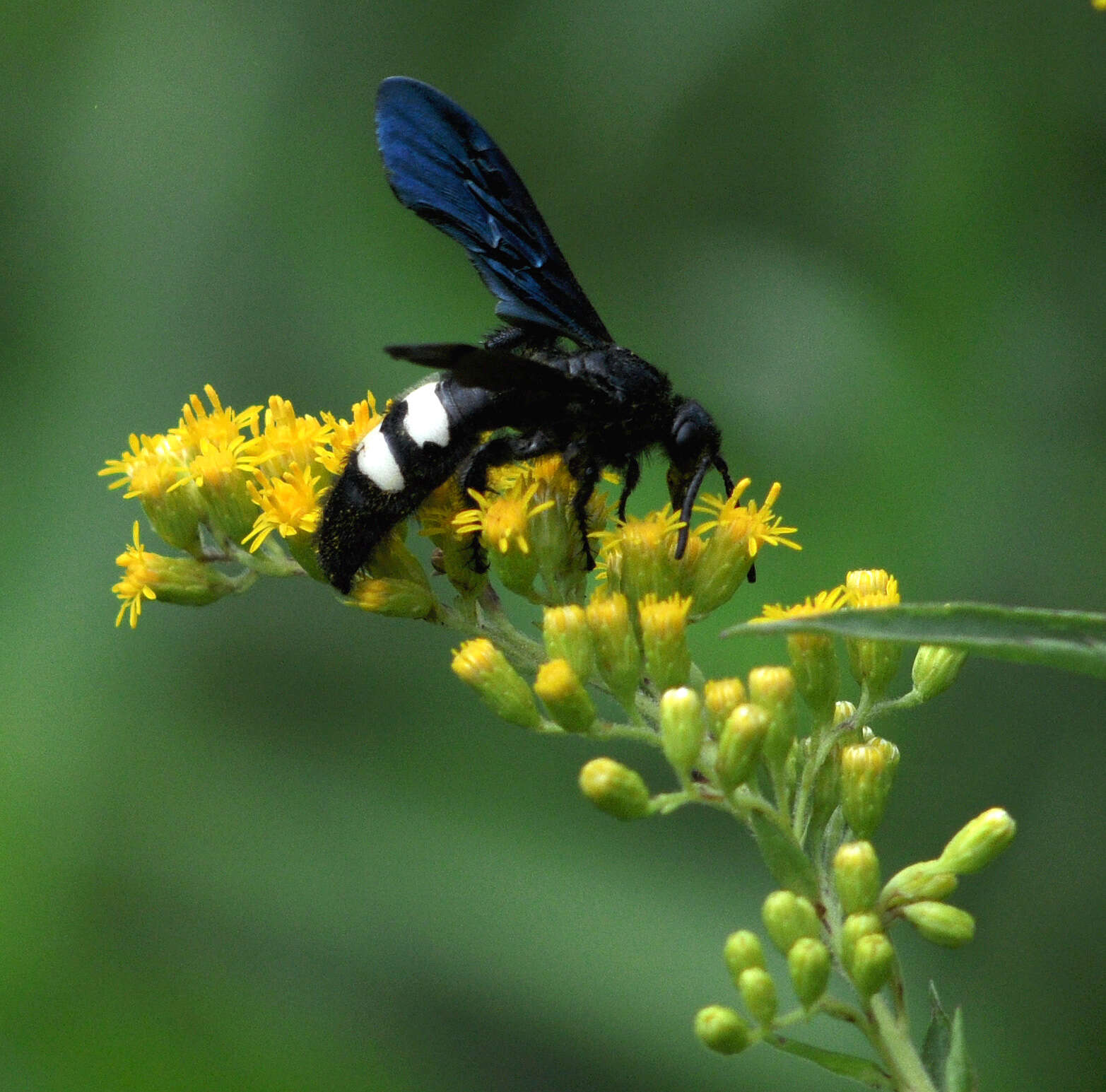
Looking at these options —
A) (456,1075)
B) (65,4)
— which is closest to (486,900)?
(456,1075)

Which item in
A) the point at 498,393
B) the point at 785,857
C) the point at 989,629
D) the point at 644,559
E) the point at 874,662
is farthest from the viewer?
the point at 498,393

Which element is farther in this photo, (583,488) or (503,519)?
(583,488)

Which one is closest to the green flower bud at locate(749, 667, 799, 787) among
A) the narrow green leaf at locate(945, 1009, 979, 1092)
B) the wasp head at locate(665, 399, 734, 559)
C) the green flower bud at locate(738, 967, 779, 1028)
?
the green flower bud at locate(738, 967, 779, 1028)

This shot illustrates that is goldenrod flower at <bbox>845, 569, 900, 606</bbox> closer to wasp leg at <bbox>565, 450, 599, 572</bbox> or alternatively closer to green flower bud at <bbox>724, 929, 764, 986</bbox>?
wasp leg at <bbox>565, 450, 599, 572</bbox>

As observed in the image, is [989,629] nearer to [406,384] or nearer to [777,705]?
[777,705]

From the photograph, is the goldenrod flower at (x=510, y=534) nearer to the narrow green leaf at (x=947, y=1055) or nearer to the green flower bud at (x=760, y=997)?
the green flower bud at (x=760, y=997)

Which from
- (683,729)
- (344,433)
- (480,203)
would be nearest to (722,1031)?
(683,729)

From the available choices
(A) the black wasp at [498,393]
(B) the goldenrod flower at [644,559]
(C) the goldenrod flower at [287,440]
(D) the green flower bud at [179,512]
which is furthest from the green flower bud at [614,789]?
(D) the green flower bud at [179,512]
